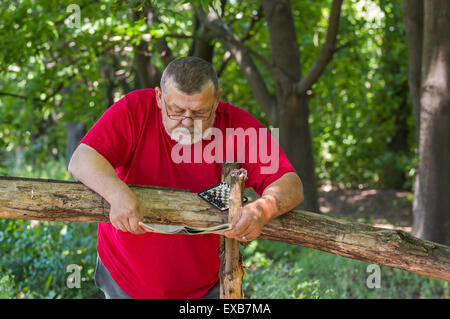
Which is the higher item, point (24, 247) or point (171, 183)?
point (171, 183)

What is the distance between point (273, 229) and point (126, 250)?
770 millimetres

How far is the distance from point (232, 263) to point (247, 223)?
25cm

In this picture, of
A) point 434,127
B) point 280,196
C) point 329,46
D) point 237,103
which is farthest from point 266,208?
point 237,103

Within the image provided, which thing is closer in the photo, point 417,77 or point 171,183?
point 171,183

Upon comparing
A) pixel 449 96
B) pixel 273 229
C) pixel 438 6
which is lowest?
pixel 273 229

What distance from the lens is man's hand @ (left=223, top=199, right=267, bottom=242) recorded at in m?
2.24

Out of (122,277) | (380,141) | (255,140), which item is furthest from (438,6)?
(380,141)

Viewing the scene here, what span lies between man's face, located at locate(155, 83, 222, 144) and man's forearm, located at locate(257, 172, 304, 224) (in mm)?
463

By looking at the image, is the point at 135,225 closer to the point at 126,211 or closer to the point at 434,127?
the point at 126,211

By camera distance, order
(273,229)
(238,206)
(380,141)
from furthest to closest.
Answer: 1. (380,141)
2. (273,229)
3. (238,206)

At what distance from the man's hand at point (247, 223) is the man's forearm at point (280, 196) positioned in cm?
4

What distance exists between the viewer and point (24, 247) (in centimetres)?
532

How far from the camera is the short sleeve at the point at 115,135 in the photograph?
7.88 ft
